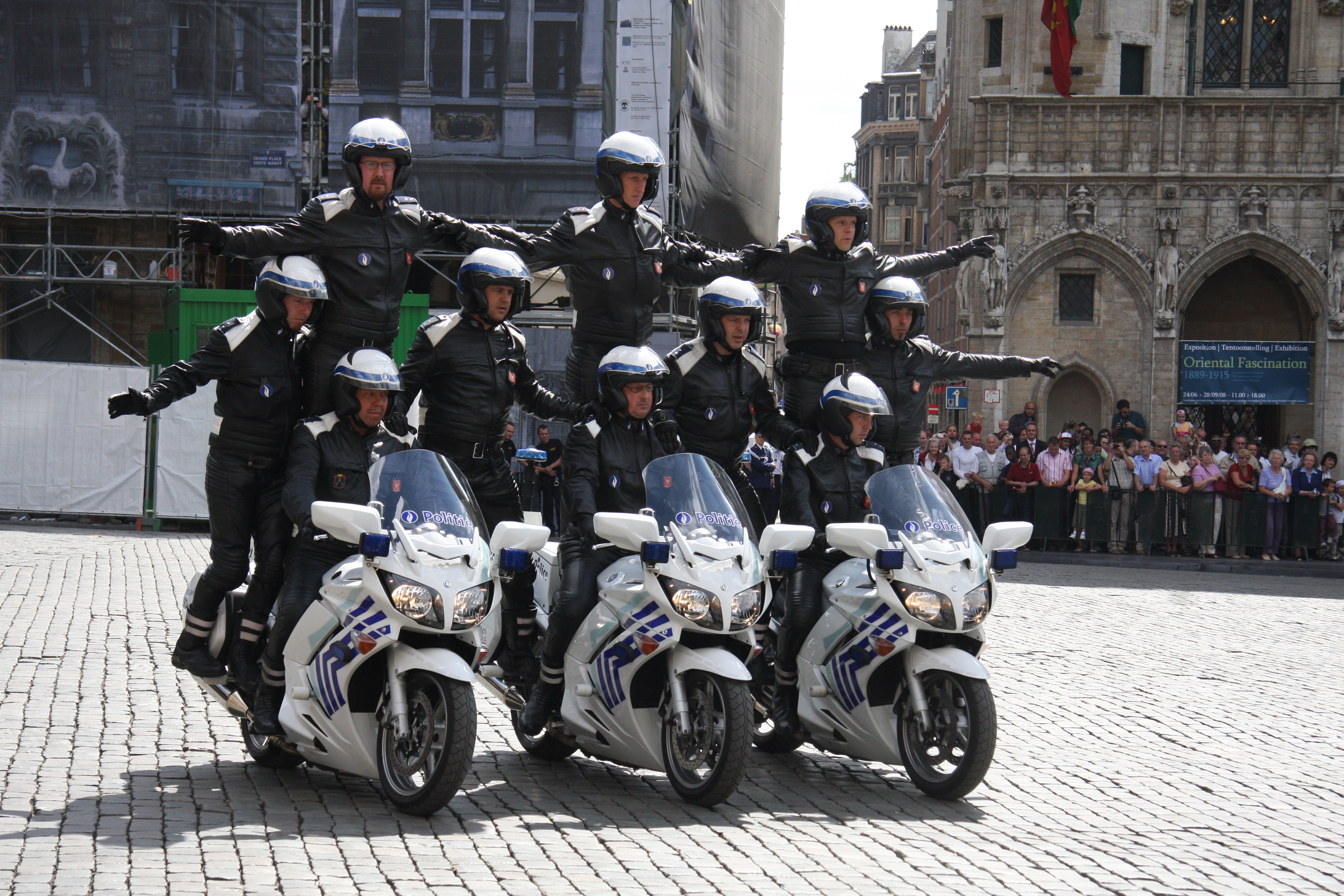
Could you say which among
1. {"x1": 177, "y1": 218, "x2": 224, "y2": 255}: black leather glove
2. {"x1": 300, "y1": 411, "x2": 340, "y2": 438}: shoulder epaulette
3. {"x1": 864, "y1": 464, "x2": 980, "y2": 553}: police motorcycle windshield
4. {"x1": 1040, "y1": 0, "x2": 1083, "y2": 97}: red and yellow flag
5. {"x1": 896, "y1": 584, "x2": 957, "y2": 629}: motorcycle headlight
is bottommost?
{"x1": 896, "y1": 584, "x2": 957, "y2": 629}: motorcycle headlight

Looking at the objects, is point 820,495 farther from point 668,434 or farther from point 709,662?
point 709,662

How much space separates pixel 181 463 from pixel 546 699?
1566cm

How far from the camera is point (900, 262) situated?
31.9 ft

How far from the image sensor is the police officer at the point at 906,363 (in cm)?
910

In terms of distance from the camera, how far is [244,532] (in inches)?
293

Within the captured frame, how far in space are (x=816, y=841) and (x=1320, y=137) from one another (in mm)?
31870

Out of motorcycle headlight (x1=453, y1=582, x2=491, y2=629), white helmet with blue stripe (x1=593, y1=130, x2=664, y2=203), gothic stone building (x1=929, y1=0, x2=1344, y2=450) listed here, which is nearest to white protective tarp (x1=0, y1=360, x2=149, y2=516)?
white helmet with blue stripe (x1=593, y1=130, x2=664, y2=203)

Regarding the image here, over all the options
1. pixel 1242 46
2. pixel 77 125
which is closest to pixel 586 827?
pixel 77 125

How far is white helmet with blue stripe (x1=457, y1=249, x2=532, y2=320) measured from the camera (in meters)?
7.98

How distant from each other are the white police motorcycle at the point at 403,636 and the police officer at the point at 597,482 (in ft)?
1.94

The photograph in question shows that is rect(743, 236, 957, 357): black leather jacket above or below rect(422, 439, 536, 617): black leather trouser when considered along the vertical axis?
above

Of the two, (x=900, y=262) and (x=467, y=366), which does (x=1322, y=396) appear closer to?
(x=900, y=262)

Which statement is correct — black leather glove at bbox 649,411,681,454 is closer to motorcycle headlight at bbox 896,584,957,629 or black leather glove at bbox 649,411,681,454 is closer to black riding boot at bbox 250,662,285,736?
motorcycle headlight at bbox 896,584,957,629

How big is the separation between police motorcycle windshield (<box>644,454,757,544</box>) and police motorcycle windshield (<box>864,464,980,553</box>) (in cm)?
62
